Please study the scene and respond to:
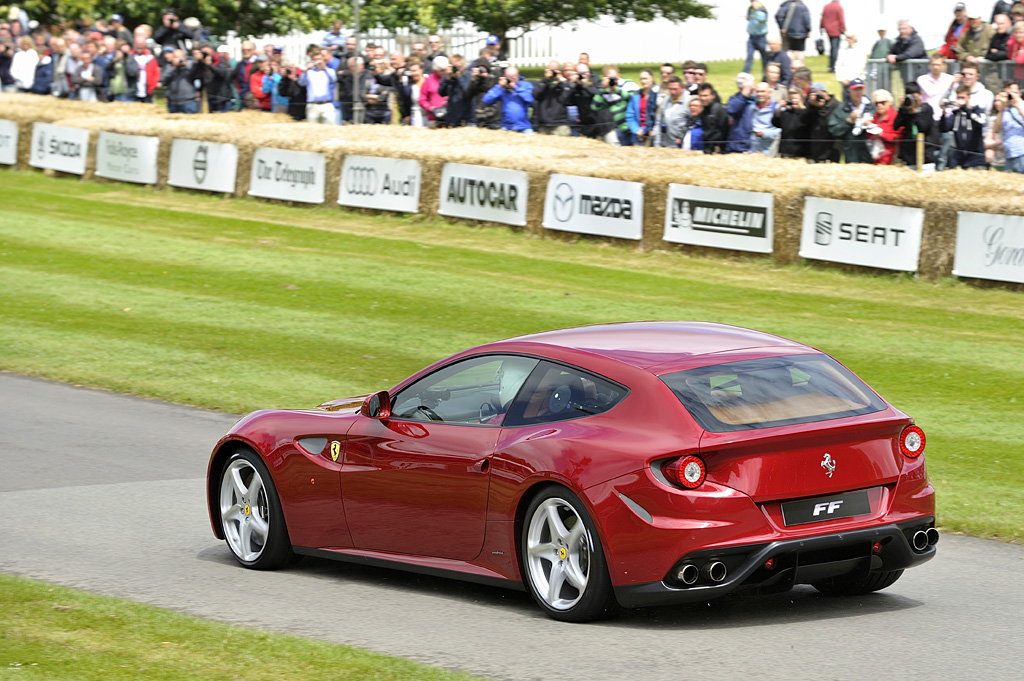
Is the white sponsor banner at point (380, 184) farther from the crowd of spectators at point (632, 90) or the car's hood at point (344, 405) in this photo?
the car's hood at point (344, 405)

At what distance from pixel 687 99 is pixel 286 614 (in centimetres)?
1791

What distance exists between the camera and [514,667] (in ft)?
21.3

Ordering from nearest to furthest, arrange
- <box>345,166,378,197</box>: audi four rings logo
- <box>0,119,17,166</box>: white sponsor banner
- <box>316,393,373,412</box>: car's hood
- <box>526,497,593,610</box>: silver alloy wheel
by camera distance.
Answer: <box>526,497,593,610</box>: silver alloy wheel, <box>316,393,373,412</box>: car's hood, <box>345,166,378,197</box>: audi four rings logo, <box>0,119,17,166</box>: white sponsor banner

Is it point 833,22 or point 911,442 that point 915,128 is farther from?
point 911,442

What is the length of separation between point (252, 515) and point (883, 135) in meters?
14.9

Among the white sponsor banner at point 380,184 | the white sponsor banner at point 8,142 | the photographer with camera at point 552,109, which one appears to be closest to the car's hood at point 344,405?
the white sponsor banner at point 380,184

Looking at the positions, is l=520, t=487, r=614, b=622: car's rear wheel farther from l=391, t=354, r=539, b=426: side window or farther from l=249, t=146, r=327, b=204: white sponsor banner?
l=249, t=146, r=327, b=204: white sponsor banner

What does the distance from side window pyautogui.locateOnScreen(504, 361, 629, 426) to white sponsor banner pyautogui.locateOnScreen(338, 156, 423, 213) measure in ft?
60.5

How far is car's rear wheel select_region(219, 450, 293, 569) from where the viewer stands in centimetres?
884

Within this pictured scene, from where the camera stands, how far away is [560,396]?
7520mm

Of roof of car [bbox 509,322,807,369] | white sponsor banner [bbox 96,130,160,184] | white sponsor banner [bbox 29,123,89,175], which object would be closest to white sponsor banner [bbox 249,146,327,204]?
white sponsor banner [bbox 96,130,160,184]

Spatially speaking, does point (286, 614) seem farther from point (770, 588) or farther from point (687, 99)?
point (687, 99)

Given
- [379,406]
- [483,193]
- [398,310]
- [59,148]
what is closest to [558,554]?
[379,406]

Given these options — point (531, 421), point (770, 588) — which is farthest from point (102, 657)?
point (770, 588)
